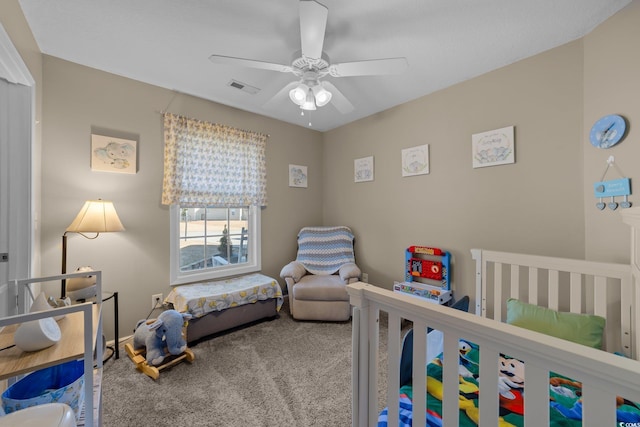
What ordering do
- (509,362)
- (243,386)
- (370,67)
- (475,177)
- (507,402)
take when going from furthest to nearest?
(475,177) → (243,386) → (370,67) → (509,362) → (507,402)

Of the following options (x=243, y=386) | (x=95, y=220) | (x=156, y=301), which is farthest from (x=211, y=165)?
(x=243, y=386)

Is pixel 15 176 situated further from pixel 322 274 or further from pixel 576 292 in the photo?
pixel 576 292

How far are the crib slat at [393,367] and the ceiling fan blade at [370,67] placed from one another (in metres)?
1.47

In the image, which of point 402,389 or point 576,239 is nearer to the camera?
point 402,389

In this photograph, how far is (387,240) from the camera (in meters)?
3.14

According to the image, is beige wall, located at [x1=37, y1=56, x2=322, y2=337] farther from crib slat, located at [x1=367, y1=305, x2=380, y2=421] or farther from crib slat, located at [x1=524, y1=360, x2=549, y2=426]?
crib slat, located at [x1=524, y1=360, x2=549, y2=426]

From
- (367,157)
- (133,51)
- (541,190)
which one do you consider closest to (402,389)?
(541,190)

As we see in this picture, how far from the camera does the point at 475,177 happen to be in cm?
238

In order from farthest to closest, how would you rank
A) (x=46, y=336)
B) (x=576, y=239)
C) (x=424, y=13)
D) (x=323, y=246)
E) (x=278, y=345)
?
(x=323, y=246) < (x=278, y=345) < (x=576, y=239) < (x=424, y=13) < (x=46, y=336)

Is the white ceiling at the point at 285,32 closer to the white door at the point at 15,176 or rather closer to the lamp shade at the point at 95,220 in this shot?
the white door at the point at 15,176

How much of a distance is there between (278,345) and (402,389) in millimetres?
1404

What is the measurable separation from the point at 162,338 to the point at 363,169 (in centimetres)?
278

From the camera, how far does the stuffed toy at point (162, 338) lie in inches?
76.7

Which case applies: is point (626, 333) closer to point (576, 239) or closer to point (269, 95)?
point (576, 239)
